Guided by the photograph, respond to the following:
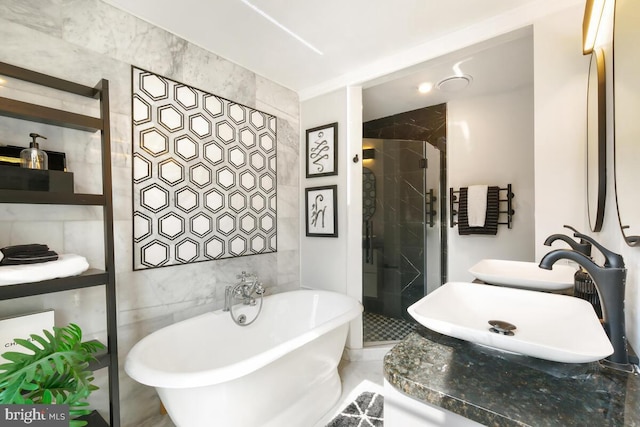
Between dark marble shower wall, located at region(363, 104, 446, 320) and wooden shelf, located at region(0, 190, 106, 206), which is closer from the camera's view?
wooden shelf, located at region(0, 190, 106, 206)

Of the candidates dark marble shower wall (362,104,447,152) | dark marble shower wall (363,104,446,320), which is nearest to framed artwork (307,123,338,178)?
dark marble shower wall (363,104,446,320)

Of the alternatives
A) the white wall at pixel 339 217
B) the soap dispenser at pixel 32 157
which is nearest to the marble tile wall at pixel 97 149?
the soap dispenser at pixel 32 157

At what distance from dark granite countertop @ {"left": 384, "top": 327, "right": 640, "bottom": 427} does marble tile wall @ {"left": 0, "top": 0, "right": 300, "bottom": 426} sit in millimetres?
1704

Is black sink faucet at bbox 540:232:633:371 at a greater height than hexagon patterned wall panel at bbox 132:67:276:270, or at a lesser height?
lesser

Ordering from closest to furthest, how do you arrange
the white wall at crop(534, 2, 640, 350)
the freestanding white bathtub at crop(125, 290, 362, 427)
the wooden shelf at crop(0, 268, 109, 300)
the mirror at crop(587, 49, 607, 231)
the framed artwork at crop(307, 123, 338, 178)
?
the wooden shelf at crop(0, 268, 109, 300) → the mirror at crop(587, 49, 607, 231) → the freestanding white bathtub at crop(125, 290, 362, 427) → the white wall at crop(534, 2, 640, 350) → the framed artwork at crop(307, 123, 338, 178)

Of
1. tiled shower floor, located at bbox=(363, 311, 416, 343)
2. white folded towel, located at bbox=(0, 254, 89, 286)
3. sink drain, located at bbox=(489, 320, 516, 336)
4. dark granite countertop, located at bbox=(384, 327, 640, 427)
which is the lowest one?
tiled shower floor, located at bbox=(363, 311, 416, 343)

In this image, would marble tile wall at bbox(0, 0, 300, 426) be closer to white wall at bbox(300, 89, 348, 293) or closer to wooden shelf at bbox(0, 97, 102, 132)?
wooden shelf at bbox(0, 97, 102, 132)

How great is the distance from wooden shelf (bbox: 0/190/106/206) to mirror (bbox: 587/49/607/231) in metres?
2.32

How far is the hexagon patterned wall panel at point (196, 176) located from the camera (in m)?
1.81

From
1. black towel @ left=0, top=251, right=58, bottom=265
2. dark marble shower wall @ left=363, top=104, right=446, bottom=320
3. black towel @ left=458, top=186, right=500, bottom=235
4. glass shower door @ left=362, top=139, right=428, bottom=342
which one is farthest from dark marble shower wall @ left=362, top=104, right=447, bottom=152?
black towel @ left=0, top=251, right=58, bottom=265

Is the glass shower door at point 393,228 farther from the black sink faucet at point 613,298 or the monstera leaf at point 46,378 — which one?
the monstera leaf at point 46,378

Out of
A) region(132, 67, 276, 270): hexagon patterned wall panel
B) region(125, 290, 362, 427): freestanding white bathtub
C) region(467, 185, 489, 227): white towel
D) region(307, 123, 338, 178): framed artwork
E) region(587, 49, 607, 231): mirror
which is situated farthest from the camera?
region(467, 185, 489, 227): white towel

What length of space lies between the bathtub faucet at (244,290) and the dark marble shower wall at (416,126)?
235cm

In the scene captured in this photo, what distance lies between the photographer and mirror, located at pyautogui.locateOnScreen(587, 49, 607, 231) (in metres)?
1.20
